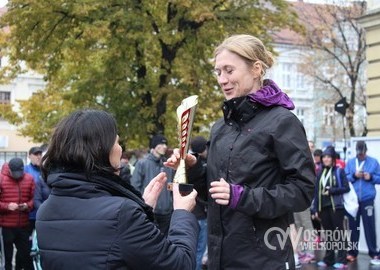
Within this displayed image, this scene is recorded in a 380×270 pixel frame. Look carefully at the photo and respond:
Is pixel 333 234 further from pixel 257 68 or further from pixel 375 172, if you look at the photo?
pixel 257 68

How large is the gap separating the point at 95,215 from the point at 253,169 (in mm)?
964

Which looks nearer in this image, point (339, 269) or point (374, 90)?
point (339, 269)

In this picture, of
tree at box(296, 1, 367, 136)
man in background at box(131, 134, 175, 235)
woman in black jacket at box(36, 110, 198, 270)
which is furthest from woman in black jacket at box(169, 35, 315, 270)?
tree at box(296, 1, 367, 136)

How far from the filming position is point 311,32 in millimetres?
30750

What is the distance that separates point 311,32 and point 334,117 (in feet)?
41.7

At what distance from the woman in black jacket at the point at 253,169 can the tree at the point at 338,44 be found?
2490 centimetres

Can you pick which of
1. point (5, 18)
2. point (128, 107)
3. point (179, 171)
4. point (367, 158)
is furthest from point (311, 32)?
point (179, 171)

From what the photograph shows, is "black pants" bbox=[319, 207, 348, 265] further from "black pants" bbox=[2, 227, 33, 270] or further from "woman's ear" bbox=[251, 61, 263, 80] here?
"woman's ear" bbox=[251, 61, 263, 80]

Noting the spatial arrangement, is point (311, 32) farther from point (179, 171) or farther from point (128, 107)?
point (179, 171)

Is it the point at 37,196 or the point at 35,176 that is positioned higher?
the point at 35,176

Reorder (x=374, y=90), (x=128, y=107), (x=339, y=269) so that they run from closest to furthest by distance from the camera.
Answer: (x=339, y=269), (x=374, y=90), (x=128, y=107)

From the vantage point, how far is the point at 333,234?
37.6 ft

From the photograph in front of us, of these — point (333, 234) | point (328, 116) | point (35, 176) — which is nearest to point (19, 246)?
point (35, 176)

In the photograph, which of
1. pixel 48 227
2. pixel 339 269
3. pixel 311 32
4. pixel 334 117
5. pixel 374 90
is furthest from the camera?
pixel 334 117
